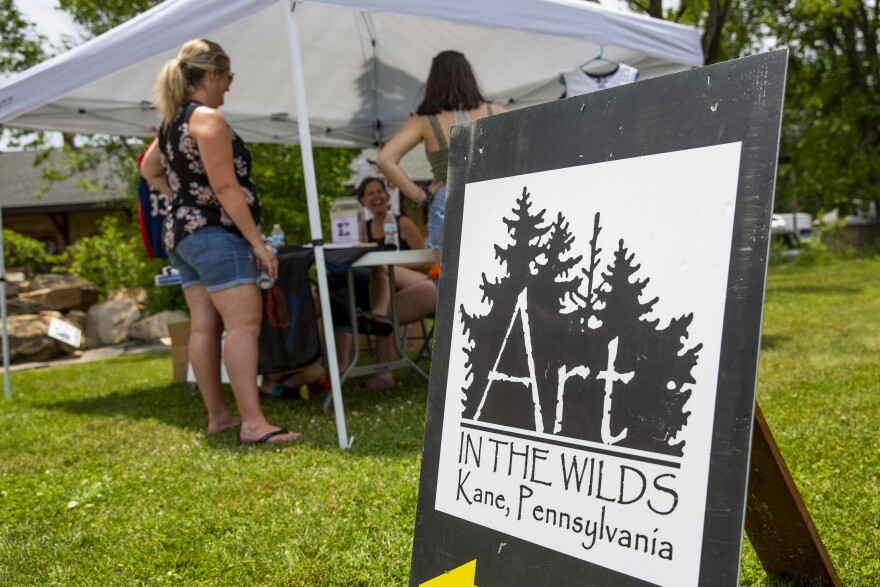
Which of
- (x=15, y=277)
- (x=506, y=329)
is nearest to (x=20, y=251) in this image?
(x=15, y=277)

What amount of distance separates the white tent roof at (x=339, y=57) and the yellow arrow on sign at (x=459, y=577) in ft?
8.27

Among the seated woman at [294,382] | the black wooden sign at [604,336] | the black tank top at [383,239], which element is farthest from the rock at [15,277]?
the black wooden sign at [604,336]

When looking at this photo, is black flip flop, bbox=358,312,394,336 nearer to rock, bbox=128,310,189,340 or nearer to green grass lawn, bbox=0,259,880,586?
green grass lawn, bbox=0,259,880,586

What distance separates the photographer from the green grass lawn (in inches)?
81.7

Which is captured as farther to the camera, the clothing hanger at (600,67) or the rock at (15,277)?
the rock at (15,277)

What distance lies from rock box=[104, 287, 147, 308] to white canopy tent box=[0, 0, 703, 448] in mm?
6977

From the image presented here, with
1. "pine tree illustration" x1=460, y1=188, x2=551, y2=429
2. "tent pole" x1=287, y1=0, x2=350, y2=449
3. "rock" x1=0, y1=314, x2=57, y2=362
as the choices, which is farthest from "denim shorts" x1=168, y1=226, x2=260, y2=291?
"rock" x1=0, y1=314, x2=57, y2=362

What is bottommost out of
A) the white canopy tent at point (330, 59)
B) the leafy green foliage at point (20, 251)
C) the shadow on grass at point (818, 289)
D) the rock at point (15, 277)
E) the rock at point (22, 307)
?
the rock at point (22, 307)

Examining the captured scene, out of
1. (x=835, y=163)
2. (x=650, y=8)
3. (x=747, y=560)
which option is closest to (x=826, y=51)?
(x=835, y=163)

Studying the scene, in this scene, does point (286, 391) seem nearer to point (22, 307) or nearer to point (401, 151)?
point (401, 151)

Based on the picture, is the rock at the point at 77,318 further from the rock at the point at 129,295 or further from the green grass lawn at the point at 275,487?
the green grass lawn at the point at 275,487

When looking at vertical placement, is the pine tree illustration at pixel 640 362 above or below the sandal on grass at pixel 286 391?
above

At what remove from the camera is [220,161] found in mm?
3260

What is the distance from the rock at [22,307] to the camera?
1115 centimetres
